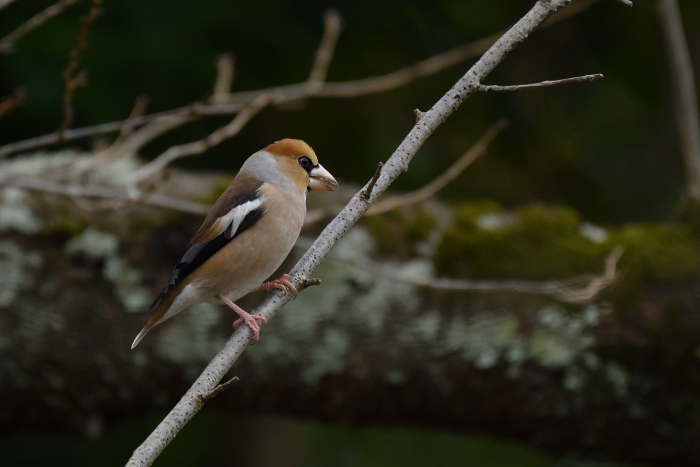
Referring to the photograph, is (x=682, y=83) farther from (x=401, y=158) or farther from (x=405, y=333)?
(x=401, y=158)

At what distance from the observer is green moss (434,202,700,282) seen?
3838 mm

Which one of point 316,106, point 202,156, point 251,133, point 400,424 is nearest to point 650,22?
Answer: point 316,106

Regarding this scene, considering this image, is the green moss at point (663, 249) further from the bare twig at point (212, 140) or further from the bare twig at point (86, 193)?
the bare twig at point (86, 193)

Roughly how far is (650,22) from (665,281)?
149 inches

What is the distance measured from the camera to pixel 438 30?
20.5 feet

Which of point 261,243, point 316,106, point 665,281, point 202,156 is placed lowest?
point 261,243

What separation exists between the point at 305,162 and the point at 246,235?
14.6 inches

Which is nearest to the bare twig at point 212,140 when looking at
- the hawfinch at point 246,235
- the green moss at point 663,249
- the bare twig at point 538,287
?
the bare twig at point 538,287

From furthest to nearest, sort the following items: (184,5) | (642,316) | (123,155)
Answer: (184,5) < (123,155) < (642,316)

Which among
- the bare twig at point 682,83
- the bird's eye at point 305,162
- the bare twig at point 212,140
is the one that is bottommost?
the bird's eye at point 305,162

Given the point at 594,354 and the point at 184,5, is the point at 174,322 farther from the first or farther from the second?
the point at 184,5

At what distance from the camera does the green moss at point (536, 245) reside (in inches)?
151

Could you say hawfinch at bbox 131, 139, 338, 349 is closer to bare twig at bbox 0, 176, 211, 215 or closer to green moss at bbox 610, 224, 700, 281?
bare twig at bbox 0, 176, 211, 215

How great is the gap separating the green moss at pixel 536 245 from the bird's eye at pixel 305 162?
1.42 meters
